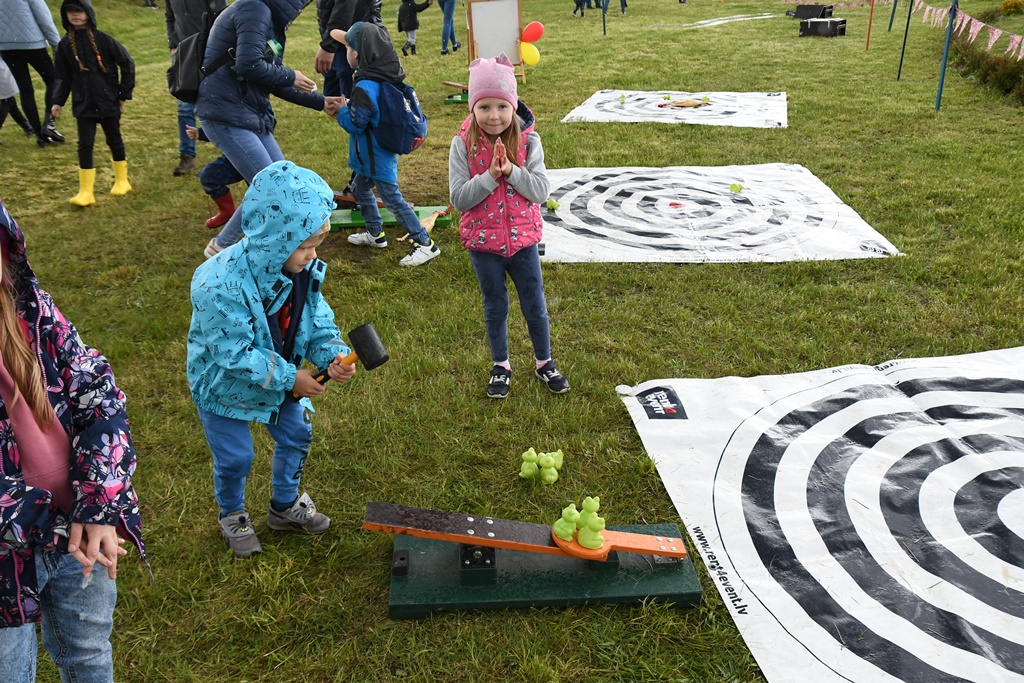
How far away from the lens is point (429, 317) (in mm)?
4719

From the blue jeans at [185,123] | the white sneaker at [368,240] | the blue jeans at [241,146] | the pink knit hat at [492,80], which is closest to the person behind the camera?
the pink knit hat at [492,80]

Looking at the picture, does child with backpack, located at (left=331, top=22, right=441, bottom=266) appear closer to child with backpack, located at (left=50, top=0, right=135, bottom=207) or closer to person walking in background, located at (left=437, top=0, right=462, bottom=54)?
child with backpack, located at (left=50, top=0, right=135, bottom=207)

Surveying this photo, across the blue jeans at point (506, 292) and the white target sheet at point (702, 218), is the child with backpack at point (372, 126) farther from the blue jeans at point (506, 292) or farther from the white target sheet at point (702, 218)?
the blue jeans at point (506, 292)

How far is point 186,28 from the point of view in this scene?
6973 mm

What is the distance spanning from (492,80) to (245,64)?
212 centimetres

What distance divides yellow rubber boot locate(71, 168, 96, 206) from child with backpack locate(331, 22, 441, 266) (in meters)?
3.03

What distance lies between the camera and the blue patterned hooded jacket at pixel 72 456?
1.56 meters

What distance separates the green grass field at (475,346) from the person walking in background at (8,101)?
430 millimetres

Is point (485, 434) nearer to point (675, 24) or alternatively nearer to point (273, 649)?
point (273, 649)

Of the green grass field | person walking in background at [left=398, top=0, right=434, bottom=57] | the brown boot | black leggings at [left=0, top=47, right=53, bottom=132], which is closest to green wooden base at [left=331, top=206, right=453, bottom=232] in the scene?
the green grass field

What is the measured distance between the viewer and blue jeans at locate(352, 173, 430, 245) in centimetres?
532

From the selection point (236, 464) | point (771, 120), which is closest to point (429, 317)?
point (236, 464)

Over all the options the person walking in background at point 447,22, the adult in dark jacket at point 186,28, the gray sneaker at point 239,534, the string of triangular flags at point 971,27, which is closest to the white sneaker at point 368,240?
the adult in dark jacket at point 186,28

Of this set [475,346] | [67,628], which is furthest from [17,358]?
[475,346]
